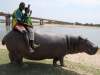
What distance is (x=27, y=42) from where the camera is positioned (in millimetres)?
12773

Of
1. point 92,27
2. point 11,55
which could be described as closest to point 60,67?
point 11,55

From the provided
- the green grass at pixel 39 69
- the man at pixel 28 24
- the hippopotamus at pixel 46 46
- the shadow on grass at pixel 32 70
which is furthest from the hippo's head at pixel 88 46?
the man at pixel 28 24

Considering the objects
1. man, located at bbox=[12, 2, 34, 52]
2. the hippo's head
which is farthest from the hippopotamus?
man, located at bbox=[12, 2, 34, 52]

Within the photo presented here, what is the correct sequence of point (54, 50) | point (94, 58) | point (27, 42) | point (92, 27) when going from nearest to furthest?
point (27, 42) → point (54, 50) → point (94, 58) → point (92, 27)

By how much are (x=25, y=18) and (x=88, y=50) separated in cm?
277

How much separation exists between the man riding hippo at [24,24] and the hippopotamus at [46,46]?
6.2 inches

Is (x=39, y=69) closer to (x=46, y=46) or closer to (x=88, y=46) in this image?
(x=46, y=46)

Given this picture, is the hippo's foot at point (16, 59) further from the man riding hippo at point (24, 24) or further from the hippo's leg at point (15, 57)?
the man riding hippo at point (24, 24)

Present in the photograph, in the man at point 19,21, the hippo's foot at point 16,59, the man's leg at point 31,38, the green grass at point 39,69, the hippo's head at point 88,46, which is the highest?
the man at point 19,21

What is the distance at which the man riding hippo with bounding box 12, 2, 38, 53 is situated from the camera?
12.9 m

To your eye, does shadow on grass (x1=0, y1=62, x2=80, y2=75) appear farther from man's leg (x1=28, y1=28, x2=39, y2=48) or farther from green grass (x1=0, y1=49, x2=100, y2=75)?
man's leg (x1=28, y1=28, x2=39, y2=48)

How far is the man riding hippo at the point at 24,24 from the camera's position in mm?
12875

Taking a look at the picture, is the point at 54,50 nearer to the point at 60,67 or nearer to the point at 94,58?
the point at 60,67

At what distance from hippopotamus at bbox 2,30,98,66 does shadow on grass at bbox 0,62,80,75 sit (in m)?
0.31
